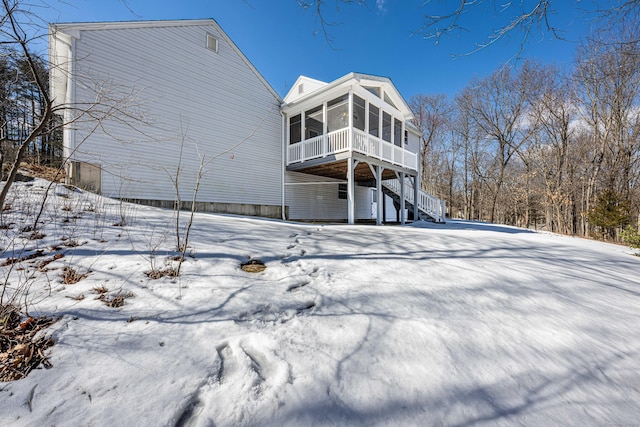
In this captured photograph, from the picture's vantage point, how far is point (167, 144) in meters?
8.20

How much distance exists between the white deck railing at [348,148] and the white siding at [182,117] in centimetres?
117

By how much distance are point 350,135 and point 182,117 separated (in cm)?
592

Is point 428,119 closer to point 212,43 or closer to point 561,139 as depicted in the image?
point 561,139

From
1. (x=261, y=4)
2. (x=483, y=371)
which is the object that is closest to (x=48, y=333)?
(x=483, y=371)

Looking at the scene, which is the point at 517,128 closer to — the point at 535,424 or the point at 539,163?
the point at 539,163

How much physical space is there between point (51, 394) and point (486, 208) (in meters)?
31.7

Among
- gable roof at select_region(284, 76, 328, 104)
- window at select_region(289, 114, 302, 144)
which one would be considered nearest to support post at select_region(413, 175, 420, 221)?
window at select_region(289, 114, 302, 144)

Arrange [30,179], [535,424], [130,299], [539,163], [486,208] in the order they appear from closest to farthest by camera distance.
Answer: [535,424] → [130,299] → [30,179] → [539,163] → [486,208]

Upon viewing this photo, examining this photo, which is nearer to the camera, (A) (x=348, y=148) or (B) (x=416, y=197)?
(A) (x=348, y=148)

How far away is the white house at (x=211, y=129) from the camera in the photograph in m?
7.21

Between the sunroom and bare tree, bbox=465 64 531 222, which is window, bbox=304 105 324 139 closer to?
the sunroom

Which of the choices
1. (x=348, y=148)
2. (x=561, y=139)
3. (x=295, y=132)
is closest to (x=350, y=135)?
(x=348, y=148)

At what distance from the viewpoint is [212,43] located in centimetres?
943

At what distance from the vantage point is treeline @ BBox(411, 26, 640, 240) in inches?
474
